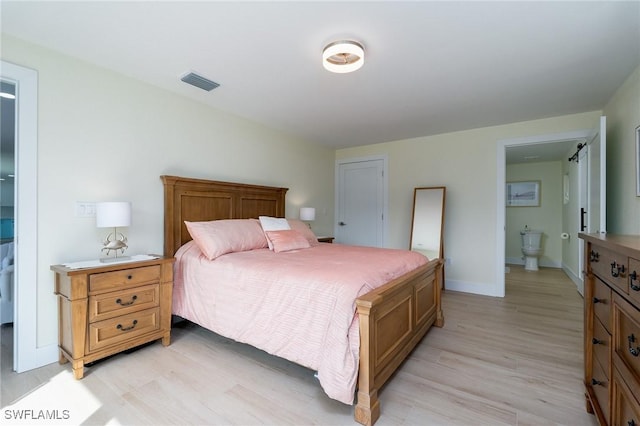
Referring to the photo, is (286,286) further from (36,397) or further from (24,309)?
(24,309)

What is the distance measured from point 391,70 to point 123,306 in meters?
2.84

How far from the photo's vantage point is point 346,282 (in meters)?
1.70

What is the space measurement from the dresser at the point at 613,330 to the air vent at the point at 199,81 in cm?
300

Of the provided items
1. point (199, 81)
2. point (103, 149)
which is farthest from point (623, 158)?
point (103, 149)

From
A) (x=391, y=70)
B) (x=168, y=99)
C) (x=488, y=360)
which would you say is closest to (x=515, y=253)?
(x=488, y=360)

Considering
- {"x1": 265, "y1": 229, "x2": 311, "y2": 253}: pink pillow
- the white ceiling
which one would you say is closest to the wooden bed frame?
{"x1": 265, "y1": 229, "x2": 311, "y2": 253}: pink pillow

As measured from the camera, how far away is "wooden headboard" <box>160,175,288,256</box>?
9.41 ft

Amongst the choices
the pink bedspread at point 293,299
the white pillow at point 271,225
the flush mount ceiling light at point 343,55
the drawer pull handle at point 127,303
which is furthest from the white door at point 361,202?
the drawer pull handle at point 127,303

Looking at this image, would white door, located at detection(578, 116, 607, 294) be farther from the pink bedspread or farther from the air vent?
the air vent

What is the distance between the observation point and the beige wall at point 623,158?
2420mm

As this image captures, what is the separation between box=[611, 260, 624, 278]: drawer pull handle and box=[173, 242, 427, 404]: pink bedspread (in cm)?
109

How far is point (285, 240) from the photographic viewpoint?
3035mm

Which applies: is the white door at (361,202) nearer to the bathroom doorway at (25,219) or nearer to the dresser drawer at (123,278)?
the dresser drawer at (123,278)

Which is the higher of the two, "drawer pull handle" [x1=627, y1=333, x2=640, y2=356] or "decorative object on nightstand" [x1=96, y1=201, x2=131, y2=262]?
"decorative object on nightstand" [x1=96, y1=201, x2=131, y2=262]
